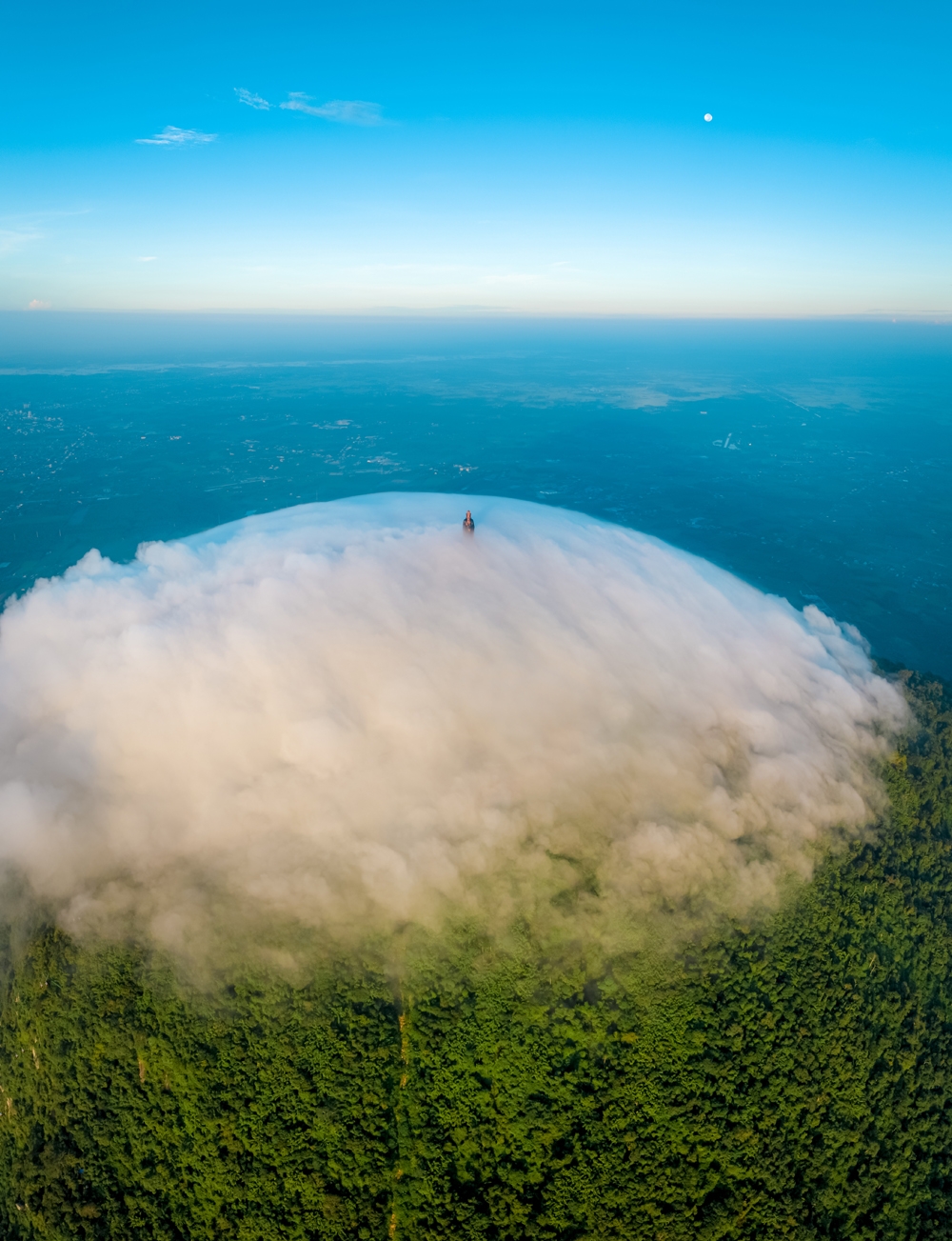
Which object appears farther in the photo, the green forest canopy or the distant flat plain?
the distant flat plain

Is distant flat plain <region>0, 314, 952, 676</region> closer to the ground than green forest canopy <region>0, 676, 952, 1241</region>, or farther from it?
farther from it

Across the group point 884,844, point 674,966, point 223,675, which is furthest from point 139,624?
point 884,844

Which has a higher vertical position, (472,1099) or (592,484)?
(592,484)

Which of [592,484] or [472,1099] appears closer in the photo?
[472,1099]

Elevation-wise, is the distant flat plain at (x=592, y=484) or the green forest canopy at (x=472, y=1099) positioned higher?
the distant flat plain at (x=592, y=484)

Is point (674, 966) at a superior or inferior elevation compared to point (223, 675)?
inferior

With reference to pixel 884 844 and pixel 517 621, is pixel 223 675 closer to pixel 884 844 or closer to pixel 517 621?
pixel 517 621

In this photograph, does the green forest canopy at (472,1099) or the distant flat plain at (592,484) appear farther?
the distant flat plain at (592,484)

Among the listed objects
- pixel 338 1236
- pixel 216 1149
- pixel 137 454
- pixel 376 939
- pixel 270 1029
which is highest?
Result: pixel 137 454
